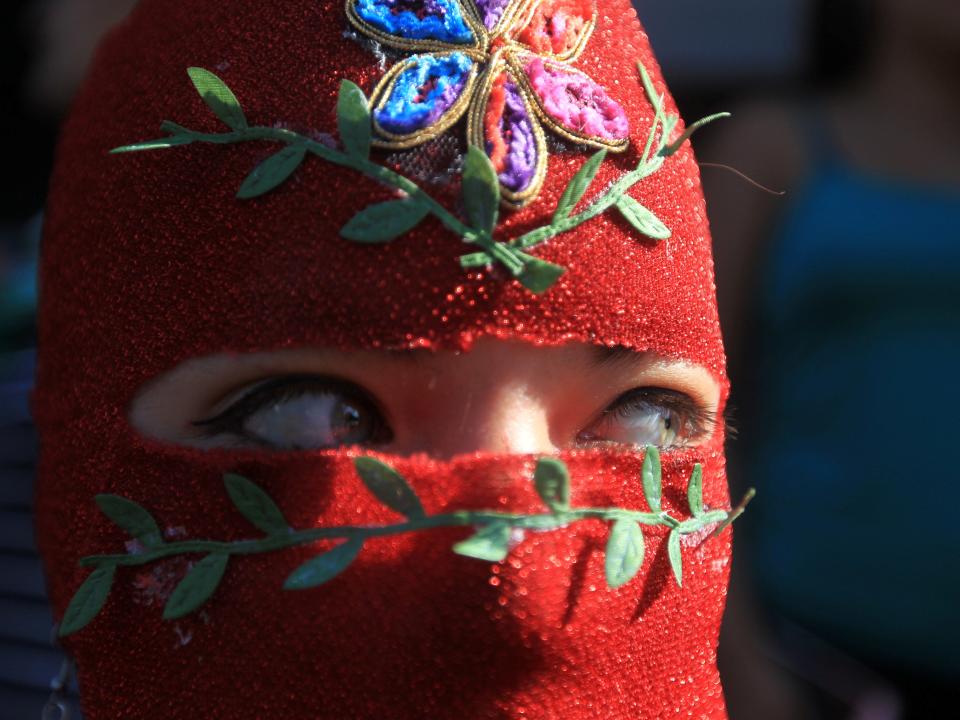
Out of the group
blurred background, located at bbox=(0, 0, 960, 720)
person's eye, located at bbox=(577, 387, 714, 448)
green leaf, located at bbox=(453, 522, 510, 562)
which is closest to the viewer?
green leaf, located at bbox=(453, 522, 510, 562)

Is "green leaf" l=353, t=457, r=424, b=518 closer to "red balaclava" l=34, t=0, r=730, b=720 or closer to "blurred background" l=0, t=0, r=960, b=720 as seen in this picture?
"red balaclava" l=34, t=0, r=730, b=720

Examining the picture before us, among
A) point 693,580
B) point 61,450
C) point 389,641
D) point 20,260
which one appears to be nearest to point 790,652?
point 693,580

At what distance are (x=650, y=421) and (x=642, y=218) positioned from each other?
0.73 ft

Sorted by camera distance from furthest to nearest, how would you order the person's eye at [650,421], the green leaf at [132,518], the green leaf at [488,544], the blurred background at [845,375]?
the blurred background at [845,375]
the person's eye at [650,421]
the green leaf at [132,518]
the green leaf at [488,544]

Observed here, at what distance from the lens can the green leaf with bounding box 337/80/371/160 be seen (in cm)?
104

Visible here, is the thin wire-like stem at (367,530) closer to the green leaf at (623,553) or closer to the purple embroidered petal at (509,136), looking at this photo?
the green leaf at (623,553)

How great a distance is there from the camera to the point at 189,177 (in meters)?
1.10

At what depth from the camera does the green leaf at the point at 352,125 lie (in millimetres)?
1041

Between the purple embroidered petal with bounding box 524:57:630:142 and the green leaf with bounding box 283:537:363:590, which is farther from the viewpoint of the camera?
the purple embroidered petal with bounding box 524:57:630:142

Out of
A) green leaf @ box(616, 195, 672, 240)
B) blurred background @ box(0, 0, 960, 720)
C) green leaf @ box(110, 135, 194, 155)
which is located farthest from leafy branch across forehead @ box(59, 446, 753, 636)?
blurred background @ box(0, 0, 960, 720)

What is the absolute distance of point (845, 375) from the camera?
201 cm

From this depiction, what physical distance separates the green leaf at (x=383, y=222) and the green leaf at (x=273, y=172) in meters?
0.08

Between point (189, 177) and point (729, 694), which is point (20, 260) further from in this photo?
point (729, 694)

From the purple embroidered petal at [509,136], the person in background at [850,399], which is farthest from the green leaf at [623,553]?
the person in background at [850,399]
